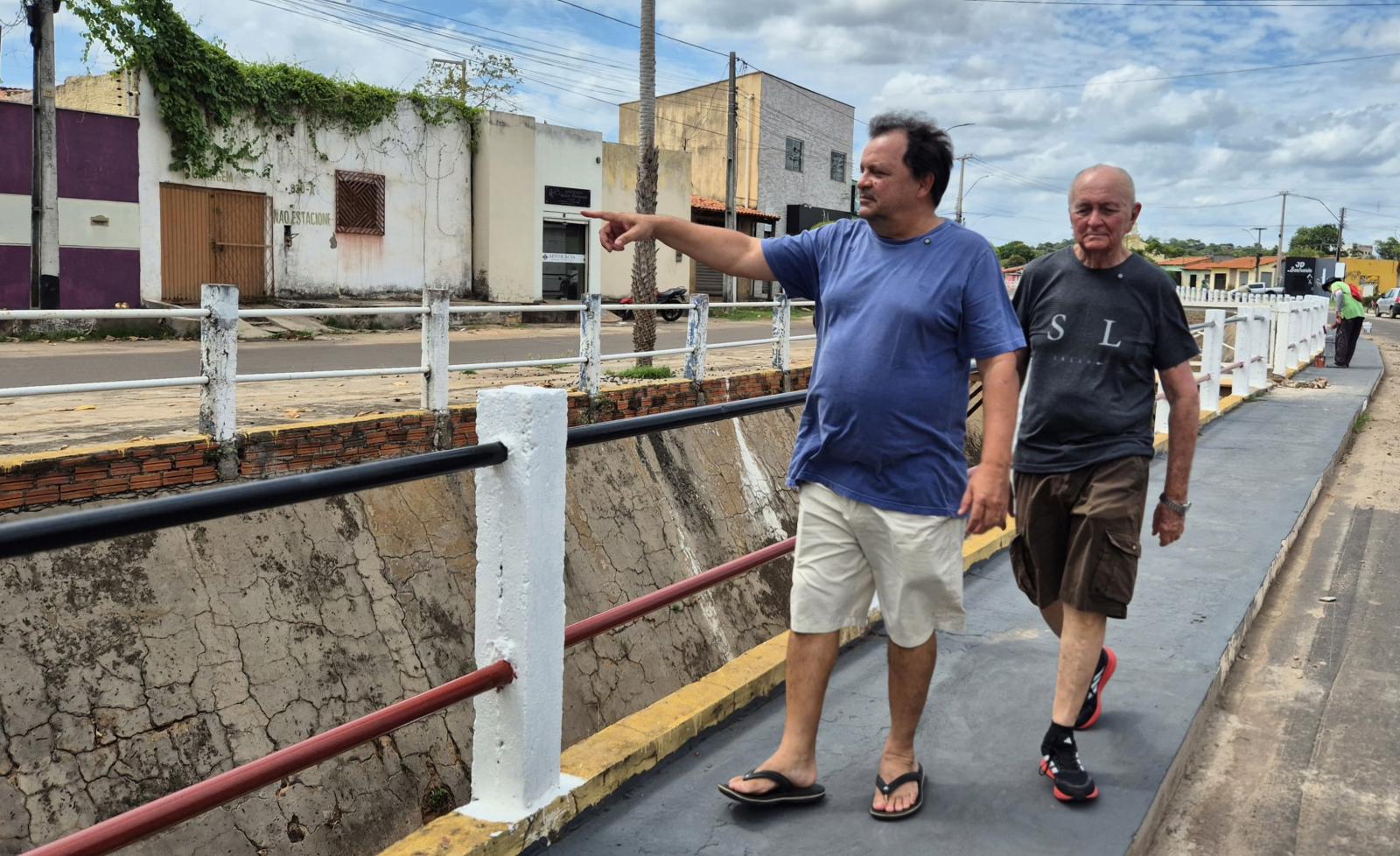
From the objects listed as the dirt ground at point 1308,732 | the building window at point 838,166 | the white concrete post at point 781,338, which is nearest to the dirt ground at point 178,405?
the white concrete post at point 781,338

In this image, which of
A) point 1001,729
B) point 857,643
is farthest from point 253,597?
point 1001,729

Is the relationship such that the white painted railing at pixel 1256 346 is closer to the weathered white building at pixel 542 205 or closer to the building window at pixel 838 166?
the weathered white building at pixel 542 205

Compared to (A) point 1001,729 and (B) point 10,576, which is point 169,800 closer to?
(A) point 1001,729

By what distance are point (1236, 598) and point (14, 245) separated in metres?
17.2

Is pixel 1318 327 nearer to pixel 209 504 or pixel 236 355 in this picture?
pixel 236 355

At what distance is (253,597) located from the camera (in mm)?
6820

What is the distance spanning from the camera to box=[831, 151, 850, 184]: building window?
141ft

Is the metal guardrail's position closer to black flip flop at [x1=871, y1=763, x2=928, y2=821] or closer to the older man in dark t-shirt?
the older man in dark t-shirt

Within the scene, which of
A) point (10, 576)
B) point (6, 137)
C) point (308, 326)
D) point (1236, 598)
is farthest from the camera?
point (308, 326)

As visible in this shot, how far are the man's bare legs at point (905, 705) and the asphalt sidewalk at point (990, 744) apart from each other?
0.09 m

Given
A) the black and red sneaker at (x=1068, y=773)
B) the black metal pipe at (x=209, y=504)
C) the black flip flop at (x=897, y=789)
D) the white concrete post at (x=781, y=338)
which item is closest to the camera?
the black metal pipe at (x=209, y=504)

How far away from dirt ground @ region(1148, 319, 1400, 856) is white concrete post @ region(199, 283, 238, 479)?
5716 millimetres

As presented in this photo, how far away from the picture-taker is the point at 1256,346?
43.4ft

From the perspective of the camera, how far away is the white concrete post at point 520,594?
101 inches
